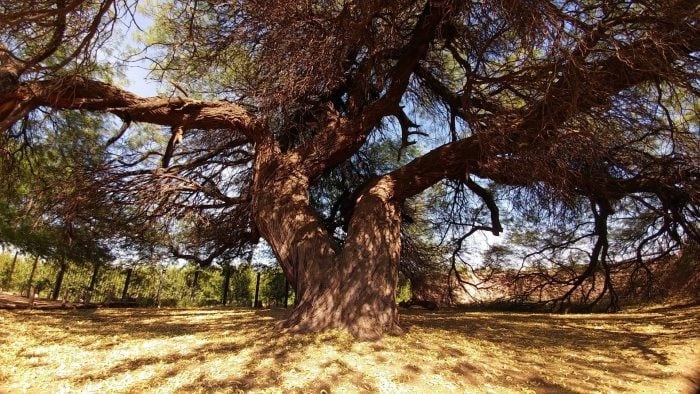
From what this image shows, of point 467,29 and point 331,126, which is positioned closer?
point 467,29

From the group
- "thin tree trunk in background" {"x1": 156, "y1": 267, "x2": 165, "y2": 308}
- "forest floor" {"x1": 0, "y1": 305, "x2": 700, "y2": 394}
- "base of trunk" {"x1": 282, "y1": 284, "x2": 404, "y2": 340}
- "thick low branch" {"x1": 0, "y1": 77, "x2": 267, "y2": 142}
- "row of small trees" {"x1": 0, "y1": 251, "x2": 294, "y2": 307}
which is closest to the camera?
"forest floor" {"x1": 0, "y1": 305, "x2": 700, "y2": 394}

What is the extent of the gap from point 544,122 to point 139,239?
7823mm

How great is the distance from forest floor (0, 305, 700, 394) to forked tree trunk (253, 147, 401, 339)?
0.32 metres

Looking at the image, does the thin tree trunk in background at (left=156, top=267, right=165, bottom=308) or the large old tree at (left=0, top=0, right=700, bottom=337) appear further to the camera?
the thin tree trunk in background at (left=156, top=267, right=165, bottom=308)

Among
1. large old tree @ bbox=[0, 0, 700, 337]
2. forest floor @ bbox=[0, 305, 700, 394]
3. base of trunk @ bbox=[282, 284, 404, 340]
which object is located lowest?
forest floor @ bbox=[0, 305, 700, 394]

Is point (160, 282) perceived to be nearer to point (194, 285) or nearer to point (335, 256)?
point (194, 285)

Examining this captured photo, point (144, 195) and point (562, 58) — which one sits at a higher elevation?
point (562, 58)

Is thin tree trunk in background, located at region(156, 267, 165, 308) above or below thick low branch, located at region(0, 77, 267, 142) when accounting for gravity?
below

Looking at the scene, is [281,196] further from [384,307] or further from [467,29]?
[467,29]

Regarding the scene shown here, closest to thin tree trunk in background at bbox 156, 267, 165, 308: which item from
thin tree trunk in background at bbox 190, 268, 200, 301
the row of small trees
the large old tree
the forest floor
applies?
the row of small trees

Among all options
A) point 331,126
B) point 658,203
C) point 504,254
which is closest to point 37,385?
point 331,126

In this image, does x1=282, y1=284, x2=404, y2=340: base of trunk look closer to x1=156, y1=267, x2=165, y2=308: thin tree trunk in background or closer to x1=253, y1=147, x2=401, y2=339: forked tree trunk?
x1=253, y1=147, x2=401, y2=339: forked tree trunk

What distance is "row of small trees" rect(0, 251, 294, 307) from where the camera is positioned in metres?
12.7

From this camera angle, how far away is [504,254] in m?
10.6
